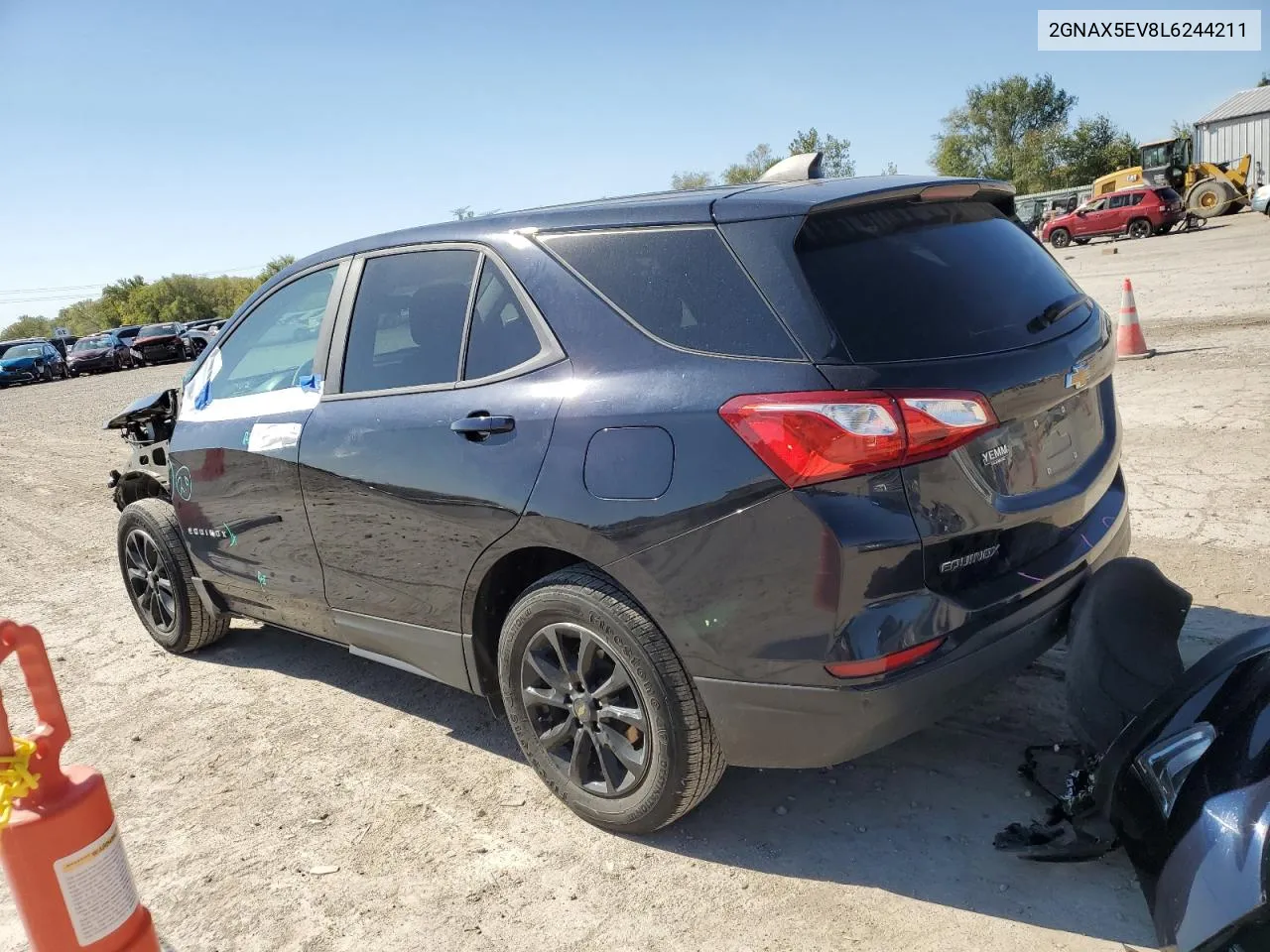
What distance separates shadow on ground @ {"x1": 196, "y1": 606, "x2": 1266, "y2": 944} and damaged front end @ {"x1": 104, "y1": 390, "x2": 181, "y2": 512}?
98.8 inches

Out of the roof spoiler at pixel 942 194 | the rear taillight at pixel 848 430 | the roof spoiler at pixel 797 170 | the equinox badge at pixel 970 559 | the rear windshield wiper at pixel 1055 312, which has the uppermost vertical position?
the roof spoiler at pixel 797 170

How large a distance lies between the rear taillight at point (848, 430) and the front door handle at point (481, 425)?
85 centimetres

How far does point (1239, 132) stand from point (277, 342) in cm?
5411

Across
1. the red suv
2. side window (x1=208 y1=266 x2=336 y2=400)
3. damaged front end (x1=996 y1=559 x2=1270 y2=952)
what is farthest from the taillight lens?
the red suv

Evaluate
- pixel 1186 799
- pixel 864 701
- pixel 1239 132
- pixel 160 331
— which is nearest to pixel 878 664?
pixel 864 701

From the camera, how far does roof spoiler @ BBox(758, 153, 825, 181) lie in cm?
323

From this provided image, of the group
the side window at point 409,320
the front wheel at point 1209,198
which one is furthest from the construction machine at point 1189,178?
the side window at point 409,320

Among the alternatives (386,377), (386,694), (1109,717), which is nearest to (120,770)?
(386,694)

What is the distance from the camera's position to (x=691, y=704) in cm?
267

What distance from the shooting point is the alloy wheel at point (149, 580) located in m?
4.86

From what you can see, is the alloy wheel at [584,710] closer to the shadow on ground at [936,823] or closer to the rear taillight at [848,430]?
the shadow on ground at [936,823]

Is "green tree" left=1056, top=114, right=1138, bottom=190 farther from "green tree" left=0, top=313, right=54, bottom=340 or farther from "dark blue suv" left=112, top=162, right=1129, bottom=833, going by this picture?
"green tree" left=0, top=313, right=54, bottom=340

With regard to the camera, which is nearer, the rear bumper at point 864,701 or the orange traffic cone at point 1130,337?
the rear bumper at point 864,701

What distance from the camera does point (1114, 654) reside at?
2807 millimetres
